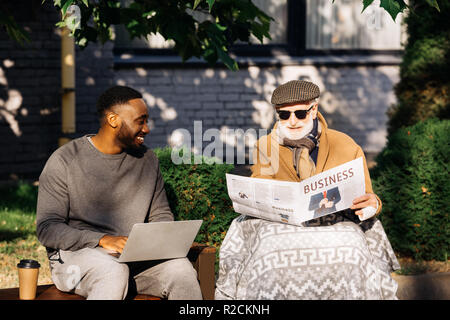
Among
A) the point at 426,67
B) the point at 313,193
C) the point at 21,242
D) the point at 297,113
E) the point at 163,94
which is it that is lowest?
the point at 21,242

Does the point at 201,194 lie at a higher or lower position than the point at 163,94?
lower

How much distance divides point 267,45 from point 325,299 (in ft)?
26.4

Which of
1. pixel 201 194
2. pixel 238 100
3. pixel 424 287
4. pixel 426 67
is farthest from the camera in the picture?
pixel 238 100

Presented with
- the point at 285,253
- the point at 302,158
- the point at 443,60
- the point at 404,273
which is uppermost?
the point at 443,60

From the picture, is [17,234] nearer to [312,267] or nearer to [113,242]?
[113,242]

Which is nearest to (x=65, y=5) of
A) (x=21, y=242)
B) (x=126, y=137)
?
(x=126, y=137)

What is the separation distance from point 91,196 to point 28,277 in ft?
1.90

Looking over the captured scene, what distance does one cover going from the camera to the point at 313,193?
3.25 metres

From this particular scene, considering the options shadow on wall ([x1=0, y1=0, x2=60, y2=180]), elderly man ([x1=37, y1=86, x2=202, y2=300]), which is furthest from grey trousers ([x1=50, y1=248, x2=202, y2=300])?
shadow on wall ([x1=0, y1=0, x2=60, y2=180])

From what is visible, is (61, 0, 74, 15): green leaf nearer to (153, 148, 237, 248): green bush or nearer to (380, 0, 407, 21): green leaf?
(153, 148, 237, 248): green bush

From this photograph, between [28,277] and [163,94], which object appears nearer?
[28,277]
